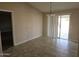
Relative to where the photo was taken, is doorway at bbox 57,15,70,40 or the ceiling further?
doorway at bbox 57,15,70,40

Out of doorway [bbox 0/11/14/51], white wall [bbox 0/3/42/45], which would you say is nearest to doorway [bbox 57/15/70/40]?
white wall [bbox 0/3/42/45]

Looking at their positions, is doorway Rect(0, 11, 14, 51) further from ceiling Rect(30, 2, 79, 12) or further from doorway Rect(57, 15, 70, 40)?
doorway Rect(57, 15, 70, 40)

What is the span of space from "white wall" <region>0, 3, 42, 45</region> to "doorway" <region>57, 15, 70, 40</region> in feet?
1.23

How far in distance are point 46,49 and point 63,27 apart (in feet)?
1.76

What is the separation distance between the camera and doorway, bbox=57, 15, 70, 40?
6.90ft

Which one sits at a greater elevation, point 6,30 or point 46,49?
point 6,30

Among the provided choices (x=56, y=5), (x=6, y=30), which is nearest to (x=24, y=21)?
(x=6, y=30)

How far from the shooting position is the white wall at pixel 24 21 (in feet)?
6.66

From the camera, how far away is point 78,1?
194cm

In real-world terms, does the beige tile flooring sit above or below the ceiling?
below

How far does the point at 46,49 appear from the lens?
2.14 meters

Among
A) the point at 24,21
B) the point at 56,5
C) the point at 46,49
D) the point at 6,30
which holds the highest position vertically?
the point at 56,5

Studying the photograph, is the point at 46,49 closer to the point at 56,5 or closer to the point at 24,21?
the point at 24,21

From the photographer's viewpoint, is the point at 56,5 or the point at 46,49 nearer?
the point at 56,5
